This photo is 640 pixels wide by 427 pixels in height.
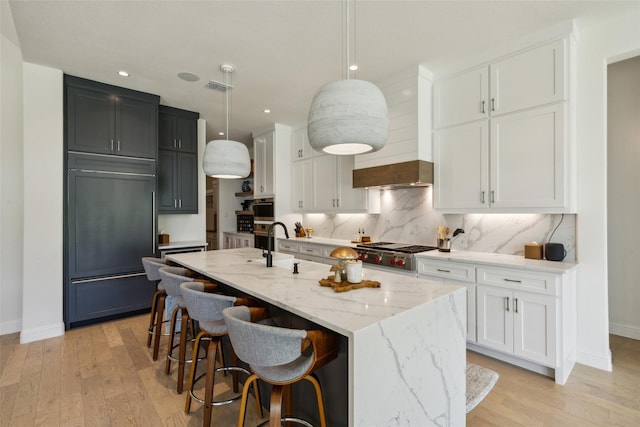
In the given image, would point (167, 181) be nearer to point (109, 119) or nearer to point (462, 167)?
point (109, 119)

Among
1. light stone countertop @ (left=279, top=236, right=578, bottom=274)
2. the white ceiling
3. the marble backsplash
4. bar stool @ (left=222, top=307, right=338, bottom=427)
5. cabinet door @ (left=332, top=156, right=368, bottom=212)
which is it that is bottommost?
bar stool @ (left=222, top=307, right=338, bottom=427)

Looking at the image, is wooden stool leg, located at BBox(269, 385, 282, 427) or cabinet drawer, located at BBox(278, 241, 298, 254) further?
cabinet drawer, located at BBox(278, 241, 298, 254)

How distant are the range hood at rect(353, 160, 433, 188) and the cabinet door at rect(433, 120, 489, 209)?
0.15 meters

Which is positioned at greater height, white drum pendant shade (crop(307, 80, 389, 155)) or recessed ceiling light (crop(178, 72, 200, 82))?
recessed ceiling light (crop(178, 72, 200, 82))

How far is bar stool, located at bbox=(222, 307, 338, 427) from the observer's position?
129cm

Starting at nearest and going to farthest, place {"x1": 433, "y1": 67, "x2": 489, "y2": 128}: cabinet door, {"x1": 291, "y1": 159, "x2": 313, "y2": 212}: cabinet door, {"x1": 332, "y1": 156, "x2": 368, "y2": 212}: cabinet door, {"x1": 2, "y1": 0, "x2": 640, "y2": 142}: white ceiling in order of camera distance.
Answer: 1. {"x1": 2, "y1": 0, "x2": 640, "y2": 142}: white ceiling
2. {"x1": 433, "y1": 67, "x2": 489, "y2": 128}: cabinet door
3. {"x1": 332, "y1": 156, "x2": 368, "y2": 212}: cabinet door
4. {"x1": 291, "y1": 159, "x2": 313, "y2": 212}: cabinet door

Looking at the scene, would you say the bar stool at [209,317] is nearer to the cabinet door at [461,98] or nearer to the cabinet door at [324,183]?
the cabinet door at [461,98]

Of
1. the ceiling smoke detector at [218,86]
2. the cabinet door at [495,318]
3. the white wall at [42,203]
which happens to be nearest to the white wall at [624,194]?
the cabinet door at [495,318]

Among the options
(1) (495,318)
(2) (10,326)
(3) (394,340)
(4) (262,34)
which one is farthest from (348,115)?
(2) (10,326)

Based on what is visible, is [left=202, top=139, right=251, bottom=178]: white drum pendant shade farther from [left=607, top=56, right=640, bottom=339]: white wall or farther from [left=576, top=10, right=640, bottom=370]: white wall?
[left=607, top=56, right=640, bottom=339]: white wall

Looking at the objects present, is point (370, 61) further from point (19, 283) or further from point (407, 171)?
point (19, 283)

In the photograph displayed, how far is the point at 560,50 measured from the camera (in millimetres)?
2559

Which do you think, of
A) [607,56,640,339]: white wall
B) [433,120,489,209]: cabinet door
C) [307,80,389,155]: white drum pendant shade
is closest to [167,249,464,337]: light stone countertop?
[307,80,389,155]: white drum pendant shade

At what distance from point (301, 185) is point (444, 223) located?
245cm
